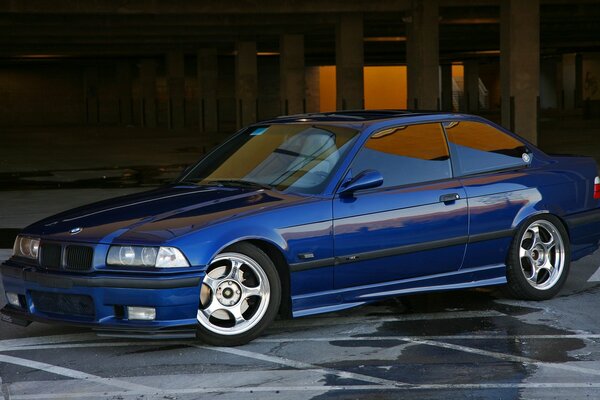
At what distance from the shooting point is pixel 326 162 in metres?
6.91

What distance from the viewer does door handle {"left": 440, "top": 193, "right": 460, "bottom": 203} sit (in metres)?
7.09

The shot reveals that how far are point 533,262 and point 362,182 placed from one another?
1.70 m

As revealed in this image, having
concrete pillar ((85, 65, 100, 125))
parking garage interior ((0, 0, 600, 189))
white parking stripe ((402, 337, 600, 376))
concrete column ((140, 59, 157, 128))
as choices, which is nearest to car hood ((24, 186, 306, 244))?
white parking stripe ((402, 337, 600, 376))

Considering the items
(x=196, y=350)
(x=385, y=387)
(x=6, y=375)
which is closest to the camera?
(x=385, y=387)

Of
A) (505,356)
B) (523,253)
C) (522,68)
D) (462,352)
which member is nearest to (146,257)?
(462,352)

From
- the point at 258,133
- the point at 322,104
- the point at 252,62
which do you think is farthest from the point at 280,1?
the point at 322,104

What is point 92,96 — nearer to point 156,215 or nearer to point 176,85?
point 176,85

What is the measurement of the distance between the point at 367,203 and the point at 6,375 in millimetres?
2395

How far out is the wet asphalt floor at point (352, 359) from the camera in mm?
5332

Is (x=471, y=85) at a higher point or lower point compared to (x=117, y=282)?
higher

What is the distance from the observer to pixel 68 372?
5.80 m

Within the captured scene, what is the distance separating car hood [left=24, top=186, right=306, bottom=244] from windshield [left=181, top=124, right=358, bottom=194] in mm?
204

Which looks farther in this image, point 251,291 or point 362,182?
point 362,182

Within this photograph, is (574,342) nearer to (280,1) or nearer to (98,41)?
(280,1)
